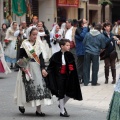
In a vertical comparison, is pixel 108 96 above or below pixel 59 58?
below

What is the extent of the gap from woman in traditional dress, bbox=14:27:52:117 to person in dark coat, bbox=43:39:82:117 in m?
0.16

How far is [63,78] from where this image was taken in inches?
367

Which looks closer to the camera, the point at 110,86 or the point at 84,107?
the point at 84,107

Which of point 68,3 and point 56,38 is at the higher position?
point 68,3

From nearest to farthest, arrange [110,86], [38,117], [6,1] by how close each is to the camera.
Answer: [38,117]
[110,86]
[6,1]

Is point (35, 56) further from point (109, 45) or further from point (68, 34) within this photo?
point (68, 34)

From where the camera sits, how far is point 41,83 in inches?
365

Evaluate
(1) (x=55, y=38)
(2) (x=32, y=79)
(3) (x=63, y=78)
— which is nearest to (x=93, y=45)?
(3) (x=63, y=78)

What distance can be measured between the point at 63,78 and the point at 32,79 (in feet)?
1.87

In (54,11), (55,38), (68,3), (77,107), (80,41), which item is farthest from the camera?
(68,3)

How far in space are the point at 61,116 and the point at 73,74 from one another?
31.6 inches

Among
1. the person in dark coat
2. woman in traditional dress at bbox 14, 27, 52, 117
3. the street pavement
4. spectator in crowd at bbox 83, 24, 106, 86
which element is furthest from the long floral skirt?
spectator in crowd at bbox 83, 24, 106, 86

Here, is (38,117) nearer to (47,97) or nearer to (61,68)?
(47,97)

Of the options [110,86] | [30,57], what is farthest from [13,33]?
[30,57]
